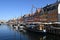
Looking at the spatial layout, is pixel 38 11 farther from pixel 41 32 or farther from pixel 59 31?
pixel 59 31

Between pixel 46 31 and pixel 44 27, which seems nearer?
pixel 46 31

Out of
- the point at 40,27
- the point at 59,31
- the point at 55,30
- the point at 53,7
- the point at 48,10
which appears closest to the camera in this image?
the point at 59,31

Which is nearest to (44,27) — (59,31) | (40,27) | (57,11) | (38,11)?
(40,27)

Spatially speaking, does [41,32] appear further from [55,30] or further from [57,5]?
[57,5]

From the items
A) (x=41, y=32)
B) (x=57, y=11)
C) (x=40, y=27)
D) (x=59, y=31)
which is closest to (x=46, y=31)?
(x=41, y=32)

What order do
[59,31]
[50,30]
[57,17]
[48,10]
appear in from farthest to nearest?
1. [48,10]
2. [57,17]
3. [50,30]
4. [59,31]

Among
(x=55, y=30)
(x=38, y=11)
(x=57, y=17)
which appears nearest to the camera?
(x=55, y=30)

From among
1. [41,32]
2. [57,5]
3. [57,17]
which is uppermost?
[57,5]

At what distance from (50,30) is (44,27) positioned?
22.1 feet

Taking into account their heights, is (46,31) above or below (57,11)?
below

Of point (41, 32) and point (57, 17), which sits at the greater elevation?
point (57, 17)

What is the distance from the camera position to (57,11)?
63812 millimetres

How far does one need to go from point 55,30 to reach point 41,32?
622 cm

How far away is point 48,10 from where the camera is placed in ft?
257
